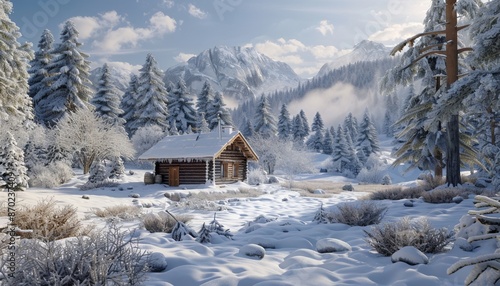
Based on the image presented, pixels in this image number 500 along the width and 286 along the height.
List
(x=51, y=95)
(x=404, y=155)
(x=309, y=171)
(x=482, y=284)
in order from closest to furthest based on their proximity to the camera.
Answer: (x=482, y=284) → (x=404, y=155) → (x=51, y=95) → (x=309, y=171)

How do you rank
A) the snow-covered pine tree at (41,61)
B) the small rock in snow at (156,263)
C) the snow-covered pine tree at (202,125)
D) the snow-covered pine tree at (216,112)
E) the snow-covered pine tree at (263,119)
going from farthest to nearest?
the snow-covered pine tree at (263,119) < the snow-covered pine tree at (216,112) < the snow-covered pine tree at (202,125) < the snow-covered pine tree at (41,61) < the small rock in snow at (156,263)

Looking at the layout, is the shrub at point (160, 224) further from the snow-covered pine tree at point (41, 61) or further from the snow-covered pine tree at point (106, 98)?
the snow-covered pine tree at point (41, 61)

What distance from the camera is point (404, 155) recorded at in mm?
18812

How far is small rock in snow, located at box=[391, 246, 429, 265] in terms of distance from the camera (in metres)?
4.89

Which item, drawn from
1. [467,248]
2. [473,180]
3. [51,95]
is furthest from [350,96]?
[467,248]

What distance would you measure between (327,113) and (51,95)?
128m

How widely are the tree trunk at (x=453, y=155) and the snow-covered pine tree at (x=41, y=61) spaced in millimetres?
38887

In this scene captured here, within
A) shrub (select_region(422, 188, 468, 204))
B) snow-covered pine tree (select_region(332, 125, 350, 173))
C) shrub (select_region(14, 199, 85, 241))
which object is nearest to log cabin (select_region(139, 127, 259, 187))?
shrub (select_region(422, 188, 468, 204))

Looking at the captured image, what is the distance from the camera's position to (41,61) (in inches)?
1490

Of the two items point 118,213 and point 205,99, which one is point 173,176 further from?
point 205,99

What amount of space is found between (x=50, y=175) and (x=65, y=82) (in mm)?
14360

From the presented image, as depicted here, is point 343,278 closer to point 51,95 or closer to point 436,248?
point 436,248

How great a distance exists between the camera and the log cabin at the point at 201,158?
89.2ft

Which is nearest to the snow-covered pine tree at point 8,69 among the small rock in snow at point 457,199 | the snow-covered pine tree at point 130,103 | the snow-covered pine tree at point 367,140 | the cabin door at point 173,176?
the cabin door at point 173,176
